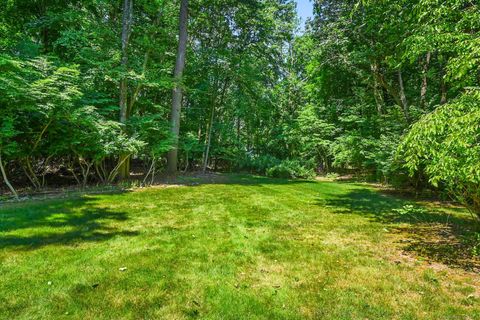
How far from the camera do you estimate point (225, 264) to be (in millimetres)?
3934

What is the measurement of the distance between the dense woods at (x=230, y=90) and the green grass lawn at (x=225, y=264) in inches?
53.6

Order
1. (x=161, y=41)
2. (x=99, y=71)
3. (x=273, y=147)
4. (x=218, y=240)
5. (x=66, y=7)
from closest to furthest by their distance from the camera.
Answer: (x=218, y=240), (x=99, y=71), (x=66, y=7), (x=161, y=41), (x=273, y=147)

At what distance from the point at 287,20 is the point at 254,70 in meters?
12.4

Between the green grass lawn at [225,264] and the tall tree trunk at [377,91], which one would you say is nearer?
the green grass lawn at [225,264]

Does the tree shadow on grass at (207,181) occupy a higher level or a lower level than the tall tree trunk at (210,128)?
lower

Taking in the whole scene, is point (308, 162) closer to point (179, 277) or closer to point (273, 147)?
point (273, 147)

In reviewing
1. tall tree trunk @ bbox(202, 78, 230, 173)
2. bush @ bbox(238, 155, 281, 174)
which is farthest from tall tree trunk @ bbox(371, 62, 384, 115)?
tall tree trunk @ bbox(202, 78, 230, 173)

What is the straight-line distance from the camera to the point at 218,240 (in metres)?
4.90

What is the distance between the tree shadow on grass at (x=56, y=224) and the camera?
4430 mm

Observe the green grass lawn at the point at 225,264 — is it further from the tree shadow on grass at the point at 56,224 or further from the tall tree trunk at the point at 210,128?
the tall tree trunk at the point at 210,128

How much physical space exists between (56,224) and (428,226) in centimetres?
761

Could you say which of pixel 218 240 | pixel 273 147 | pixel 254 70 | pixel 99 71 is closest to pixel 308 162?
pixel 273 147

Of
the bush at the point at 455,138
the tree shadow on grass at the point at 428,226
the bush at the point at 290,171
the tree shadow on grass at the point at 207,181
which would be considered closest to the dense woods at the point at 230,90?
the bush at the point at 455,138

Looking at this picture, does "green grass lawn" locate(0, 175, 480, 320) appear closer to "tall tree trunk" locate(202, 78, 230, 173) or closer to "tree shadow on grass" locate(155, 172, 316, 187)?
"tree shadow on grass" locate(155, 172, 316, 187)
